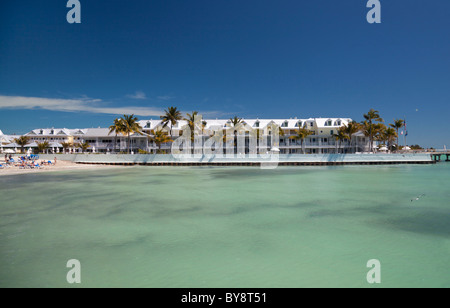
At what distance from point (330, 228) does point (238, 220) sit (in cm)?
417

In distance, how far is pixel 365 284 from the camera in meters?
7.28

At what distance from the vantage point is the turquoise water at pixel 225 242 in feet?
25.0

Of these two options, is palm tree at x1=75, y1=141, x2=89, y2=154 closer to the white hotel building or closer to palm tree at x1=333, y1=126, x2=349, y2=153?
the white hotel building

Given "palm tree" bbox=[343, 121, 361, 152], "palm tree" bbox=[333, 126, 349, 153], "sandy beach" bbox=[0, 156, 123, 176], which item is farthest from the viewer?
"palm tree" bbox=[333, 126, 349, 153]

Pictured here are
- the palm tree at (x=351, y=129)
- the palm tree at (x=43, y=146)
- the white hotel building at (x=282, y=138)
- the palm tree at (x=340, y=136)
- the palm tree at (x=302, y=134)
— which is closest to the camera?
the palm tree at (x=351, y=129)

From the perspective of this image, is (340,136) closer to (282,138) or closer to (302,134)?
(302,134)

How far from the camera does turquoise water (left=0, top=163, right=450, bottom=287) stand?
763 cm

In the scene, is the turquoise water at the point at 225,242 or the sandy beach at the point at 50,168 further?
the sandy beach at the point at 50,168

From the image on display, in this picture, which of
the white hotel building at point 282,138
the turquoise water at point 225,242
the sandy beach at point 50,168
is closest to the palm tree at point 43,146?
the white hotel building at point 282,138

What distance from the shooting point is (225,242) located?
1048 centimetres

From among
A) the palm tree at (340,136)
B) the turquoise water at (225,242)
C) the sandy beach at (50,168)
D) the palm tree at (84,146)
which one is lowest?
the turquoise water at (225,242)

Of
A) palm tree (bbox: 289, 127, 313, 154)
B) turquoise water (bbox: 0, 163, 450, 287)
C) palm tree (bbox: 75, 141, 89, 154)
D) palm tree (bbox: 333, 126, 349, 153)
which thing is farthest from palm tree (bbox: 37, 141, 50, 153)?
palm tree (bbox: 333, 126, 349, 153)

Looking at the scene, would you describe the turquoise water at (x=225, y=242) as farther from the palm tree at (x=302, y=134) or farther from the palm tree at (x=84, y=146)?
the palm tree at (x=84, y=146)
